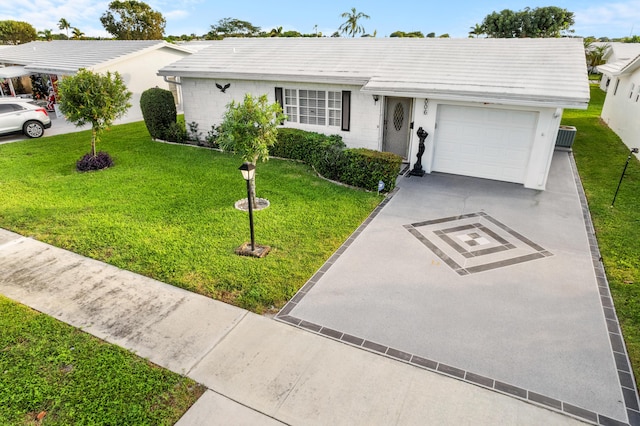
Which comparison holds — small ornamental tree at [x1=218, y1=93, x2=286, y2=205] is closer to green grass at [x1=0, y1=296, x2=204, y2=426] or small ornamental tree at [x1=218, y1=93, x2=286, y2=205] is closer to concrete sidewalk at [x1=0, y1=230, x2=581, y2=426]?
concrete sidewalk at [x1=0, y1=230, x2=581, y2=426]

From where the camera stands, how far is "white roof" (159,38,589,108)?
31.6 feet

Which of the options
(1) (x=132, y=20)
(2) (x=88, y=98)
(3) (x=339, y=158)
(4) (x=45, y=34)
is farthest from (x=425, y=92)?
(4) (x=45, y=34)

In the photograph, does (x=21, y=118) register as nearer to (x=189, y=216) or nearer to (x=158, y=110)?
(x=158, y=110)

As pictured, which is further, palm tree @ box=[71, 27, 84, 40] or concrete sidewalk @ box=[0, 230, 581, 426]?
palm tree @ box=[71, 27, 84, 40]

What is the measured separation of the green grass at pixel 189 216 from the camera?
20.9 feet

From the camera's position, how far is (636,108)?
1355 centimetres

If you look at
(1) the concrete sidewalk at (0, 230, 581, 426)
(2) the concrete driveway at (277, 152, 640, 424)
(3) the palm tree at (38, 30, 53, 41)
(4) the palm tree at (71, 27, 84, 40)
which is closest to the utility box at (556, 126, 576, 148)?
(2) the concrete driveway at (277, 152, 640, 424)

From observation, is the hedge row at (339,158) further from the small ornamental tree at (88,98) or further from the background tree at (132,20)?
the background tree at (132,20)

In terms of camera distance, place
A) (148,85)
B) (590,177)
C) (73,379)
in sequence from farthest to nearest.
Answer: (148,85)
(590,177)
(73,379)

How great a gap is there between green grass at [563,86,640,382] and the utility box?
46 centimetres

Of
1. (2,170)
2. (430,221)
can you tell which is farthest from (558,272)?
(2,170)

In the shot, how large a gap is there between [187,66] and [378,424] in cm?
1436

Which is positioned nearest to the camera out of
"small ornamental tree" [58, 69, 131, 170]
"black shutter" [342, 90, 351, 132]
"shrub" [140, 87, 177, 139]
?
"small ornamental tree" [58, 69, 131, 170]

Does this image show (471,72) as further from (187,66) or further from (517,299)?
(187,66)
